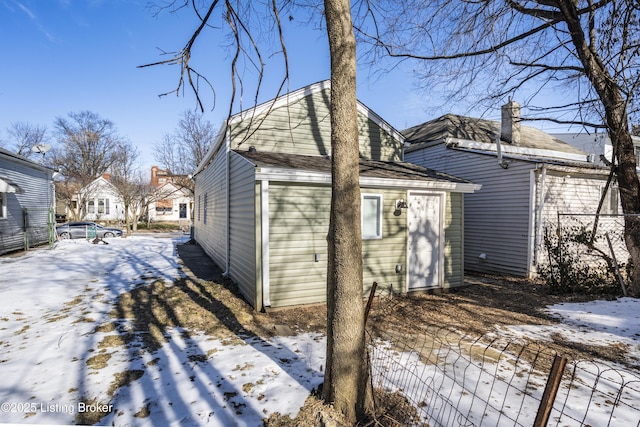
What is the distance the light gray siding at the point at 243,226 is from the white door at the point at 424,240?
144 inches

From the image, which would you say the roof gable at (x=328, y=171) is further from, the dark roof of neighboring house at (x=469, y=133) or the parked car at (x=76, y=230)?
the parked car at (x=76, y=230)

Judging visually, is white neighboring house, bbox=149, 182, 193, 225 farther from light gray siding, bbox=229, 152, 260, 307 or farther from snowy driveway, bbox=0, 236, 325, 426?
snowy driveway, bbox=0, 236, 325, 426

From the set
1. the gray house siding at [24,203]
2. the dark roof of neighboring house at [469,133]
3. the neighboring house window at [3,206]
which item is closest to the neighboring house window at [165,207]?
the gray house siding at [24,203]

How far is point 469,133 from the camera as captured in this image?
1348 centimetres

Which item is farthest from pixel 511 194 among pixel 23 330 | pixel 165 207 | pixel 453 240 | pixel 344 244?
pixel 165 207

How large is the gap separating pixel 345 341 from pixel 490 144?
42.2ft

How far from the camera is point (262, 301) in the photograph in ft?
20.3

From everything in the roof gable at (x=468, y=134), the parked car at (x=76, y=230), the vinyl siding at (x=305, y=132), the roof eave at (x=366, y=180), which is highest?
the roof gable at (x=468, y=134)

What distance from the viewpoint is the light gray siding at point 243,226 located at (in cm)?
636

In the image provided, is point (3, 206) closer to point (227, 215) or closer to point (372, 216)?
point (227, 215)

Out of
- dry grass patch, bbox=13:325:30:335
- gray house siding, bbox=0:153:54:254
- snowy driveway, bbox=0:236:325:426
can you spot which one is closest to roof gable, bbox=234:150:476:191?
snowy driveway, bbox=0:236:325:426

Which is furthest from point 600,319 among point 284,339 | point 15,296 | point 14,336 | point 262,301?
point 15,296

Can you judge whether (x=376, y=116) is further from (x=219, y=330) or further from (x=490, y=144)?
(x=219, y=330)

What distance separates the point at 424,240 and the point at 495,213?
432cm
